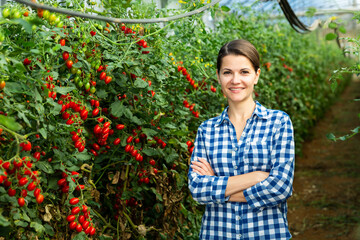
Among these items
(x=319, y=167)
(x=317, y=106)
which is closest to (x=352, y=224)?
(x=319, y=167)

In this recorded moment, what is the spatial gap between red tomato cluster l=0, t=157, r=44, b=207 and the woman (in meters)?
0.66

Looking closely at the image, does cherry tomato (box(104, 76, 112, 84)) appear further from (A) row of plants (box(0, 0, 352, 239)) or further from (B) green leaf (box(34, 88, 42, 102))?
(B) green leaf (box(34, 88, 42, 102))

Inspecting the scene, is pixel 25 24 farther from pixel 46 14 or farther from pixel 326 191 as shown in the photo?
pixel 326 191

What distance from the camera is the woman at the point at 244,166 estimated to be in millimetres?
1730

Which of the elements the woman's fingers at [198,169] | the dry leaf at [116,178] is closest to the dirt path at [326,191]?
the woman's fingers at [198,169]

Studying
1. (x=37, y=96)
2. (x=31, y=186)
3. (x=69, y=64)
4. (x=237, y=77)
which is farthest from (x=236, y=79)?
(x=31, y=186)

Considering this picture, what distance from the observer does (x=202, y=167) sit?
1.86 m

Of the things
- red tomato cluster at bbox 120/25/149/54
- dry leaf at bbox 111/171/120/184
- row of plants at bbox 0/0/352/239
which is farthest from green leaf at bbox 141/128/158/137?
red tomato cluster at bbox 120/25/149/54

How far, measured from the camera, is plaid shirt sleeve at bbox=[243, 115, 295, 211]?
1.71 metres

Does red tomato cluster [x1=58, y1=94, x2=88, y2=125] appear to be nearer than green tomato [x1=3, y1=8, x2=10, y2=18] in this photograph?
No

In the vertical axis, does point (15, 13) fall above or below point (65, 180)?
above

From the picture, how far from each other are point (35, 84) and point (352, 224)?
3.22 meters

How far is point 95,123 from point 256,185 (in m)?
0.76

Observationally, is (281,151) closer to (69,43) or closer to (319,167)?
(69,43)
